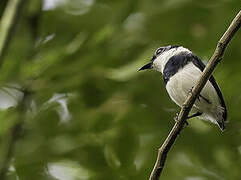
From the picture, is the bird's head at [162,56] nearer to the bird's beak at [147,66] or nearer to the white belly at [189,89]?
the bird's beak at [147,66]

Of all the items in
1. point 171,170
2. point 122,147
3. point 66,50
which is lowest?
point 171,170

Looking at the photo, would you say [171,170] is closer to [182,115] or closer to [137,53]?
[137,53]

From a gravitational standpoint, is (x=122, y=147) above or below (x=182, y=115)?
below

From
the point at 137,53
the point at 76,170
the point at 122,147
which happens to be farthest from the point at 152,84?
the point at 76,170

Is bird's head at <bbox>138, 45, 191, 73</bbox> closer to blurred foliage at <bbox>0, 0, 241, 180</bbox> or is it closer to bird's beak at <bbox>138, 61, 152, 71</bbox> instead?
bird's beak at <bbox>138, 61, 152, 71</bbox>

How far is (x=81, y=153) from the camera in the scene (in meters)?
2.62

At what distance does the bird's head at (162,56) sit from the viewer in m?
2.87

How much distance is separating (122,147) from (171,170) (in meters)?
0.27

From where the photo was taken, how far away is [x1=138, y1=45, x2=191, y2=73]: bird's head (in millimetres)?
2869

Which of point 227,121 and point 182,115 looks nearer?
point 182,115

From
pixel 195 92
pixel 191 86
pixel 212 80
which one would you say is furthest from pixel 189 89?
pixel 195 92

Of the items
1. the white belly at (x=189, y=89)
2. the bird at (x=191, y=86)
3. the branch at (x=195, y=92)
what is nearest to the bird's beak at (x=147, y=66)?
the bird at (x=191, y=86)

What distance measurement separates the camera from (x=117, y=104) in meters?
2.66

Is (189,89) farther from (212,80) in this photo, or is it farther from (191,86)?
(212,80)
